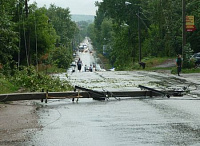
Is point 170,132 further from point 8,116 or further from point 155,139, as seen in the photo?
point 8,116

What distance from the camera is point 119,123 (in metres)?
11.6

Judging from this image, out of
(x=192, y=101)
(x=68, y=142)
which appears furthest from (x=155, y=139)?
(x=192, y=101)

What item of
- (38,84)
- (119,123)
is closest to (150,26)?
(38,84)

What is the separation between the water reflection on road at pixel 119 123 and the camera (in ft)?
30.7

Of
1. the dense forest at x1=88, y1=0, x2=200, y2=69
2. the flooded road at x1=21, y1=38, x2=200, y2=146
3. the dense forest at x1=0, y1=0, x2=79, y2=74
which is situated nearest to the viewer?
the flooded road at x1=21, y1=38, x2=200, y2=146

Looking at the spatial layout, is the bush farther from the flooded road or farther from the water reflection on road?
the water reflection on road

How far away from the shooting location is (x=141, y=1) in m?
80.1

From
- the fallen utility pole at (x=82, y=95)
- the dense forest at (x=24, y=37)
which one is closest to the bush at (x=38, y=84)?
the fallen utility pole at (x=82, y=95)

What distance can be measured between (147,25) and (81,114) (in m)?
73.9

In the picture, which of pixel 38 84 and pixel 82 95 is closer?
pixel 82 95

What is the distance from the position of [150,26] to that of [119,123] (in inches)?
2710

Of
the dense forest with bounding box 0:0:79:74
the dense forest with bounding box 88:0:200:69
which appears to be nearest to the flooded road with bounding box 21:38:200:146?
the dense forest with bounding box 0:0:79:74

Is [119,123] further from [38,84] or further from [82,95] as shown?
[38,84]

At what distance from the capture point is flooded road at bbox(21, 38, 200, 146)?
9.33 m
